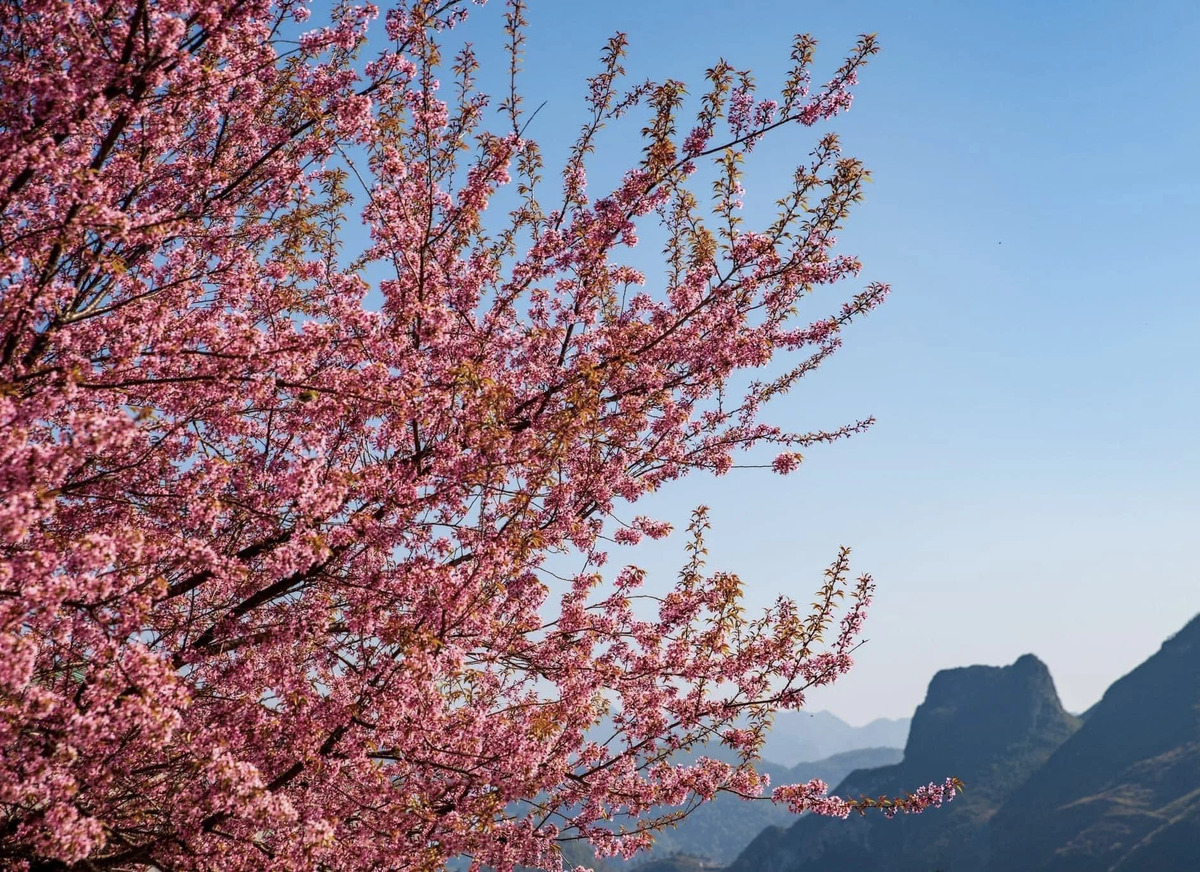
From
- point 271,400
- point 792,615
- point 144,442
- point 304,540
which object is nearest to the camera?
point 304,540

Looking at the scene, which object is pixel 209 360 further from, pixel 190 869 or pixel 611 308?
pixel 611 308

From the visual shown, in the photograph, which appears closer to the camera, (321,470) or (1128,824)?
(321,470)

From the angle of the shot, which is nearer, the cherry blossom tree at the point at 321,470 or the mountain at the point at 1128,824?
the cherry blossom tree at the point at 321,470

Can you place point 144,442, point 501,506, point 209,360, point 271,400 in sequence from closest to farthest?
1. point 209,360
2. point 144,442
3. point 271,400
4. point 501,506

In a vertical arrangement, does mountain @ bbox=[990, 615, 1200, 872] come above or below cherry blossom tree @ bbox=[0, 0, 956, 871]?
below

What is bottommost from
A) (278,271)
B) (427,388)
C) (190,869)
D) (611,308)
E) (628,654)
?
(190,869)

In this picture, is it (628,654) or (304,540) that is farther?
(628,654)

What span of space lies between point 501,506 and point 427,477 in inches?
46.3

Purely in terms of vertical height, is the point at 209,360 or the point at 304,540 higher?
the point at 209,360

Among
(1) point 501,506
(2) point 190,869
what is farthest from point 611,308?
(2) point 190,869

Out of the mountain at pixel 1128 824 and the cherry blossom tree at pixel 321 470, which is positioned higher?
the cherry blossom tree at pixel 321 470

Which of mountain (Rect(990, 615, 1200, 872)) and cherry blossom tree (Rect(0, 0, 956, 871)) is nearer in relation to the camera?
cherry blossom tree (Rect(0, 0, 956, 871))

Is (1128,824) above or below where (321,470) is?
below

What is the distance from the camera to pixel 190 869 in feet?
24.0
